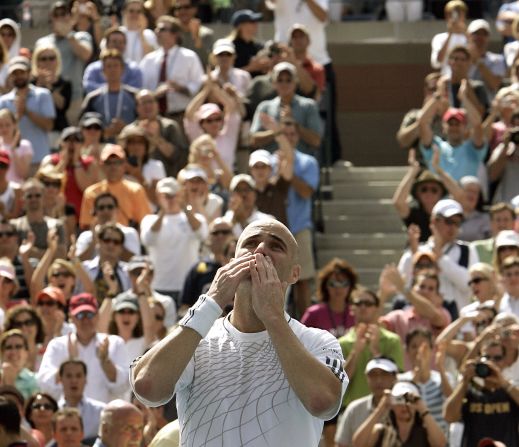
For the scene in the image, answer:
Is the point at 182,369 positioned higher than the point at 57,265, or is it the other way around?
the point at 182,369

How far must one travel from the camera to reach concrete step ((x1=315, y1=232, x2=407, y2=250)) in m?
17.2

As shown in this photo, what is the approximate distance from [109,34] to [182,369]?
12.5 m

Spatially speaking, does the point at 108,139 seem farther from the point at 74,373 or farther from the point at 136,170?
the point at 74,373

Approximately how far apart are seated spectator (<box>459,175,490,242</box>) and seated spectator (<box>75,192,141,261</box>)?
9.26ft

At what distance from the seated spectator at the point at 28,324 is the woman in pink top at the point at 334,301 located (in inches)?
76.0

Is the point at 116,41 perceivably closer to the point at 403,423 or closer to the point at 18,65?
the point at 18,65

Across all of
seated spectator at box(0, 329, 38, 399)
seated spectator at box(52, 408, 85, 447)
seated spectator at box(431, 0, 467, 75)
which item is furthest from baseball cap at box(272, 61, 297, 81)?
seated spectator at box(52, 408, 85, 447)

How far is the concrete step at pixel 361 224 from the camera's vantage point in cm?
1767

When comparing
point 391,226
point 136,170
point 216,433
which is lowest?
point 391,226

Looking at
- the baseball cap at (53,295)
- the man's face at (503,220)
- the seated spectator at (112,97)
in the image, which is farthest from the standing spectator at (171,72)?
the baseball cap at (53,295)

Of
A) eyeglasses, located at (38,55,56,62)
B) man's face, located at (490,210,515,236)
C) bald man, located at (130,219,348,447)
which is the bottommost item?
man's face, located at (490,210,515,236)

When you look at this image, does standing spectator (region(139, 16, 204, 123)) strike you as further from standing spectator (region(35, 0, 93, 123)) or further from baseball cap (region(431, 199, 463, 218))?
baseball cap (region(431, 199, 463, 218))

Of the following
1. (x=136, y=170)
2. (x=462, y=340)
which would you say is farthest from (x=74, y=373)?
(x=136, y=170)

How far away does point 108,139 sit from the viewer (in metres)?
17.3
